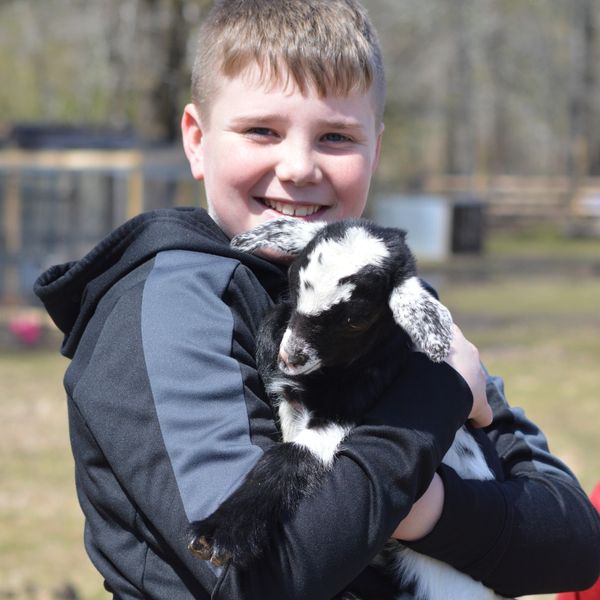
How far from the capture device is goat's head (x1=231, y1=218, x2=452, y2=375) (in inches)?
92.8

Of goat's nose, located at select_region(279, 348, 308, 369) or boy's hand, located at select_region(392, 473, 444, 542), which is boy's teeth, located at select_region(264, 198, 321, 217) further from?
boy's hand, located at select_region(392, 473, 444, 542)

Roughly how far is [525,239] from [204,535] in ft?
108

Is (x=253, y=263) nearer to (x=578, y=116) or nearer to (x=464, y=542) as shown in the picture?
(x=464, y=542)

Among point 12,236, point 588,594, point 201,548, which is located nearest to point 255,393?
point 201,548

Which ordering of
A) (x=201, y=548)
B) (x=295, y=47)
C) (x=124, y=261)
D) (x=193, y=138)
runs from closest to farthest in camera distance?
(x=201, y=548) < (x=124, y=261) < (x=295, y=47) < (x=193, y=138)

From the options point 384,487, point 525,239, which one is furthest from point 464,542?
point 525,239

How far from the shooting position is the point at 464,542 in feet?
7.16

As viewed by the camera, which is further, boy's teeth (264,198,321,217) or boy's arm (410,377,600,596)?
boy's teeth (264,198,321,217)

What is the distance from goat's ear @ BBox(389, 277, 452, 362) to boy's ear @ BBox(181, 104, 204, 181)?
0.64 metres

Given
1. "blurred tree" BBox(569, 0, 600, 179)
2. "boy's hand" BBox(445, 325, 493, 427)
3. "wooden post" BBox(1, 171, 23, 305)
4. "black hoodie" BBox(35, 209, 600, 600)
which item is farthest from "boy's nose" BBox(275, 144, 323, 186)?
"blurred tree" BBox(569, 0, 600, 179)

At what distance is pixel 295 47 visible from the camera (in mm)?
2404

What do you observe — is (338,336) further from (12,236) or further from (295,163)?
(12,236)

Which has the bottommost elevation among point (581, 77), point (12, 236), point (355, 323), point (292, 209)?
point (12, 236)

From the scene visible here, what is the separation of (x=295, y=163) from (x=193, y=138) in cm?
43
